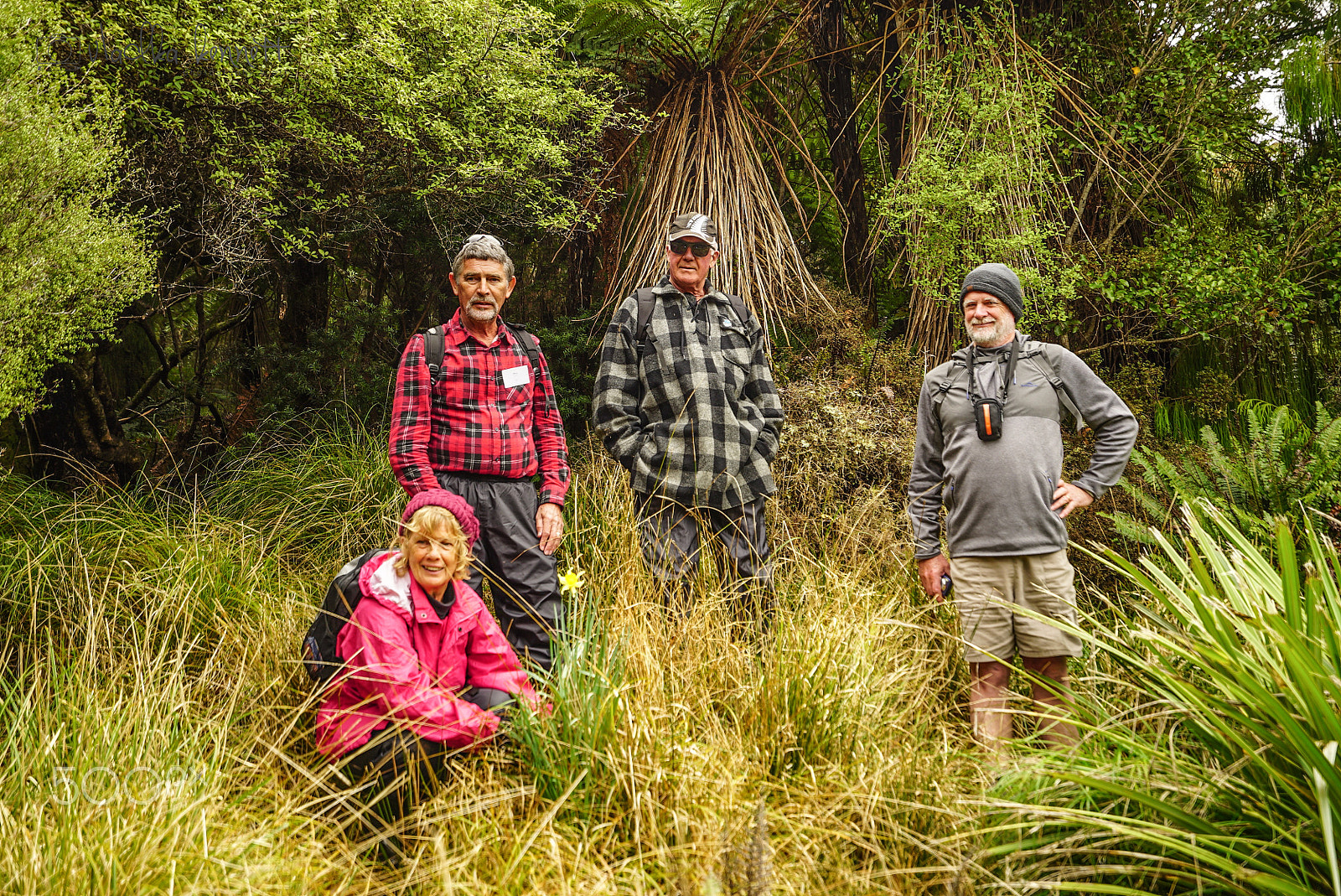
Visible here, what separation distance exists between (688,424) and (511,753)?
1.46m

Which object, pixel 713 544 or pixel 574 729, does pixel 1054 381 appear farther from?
pixel 574 729

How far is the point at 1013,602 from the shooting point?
2873 millimetres

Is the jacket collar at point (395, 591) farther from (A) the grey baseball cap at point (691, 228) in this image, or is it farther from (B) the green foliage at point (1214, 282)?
(B) the green foliage at point (1214, 282)

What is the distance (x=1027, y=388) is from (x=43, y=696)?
3238mm

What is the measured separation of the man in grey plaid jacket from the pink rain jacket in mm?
884

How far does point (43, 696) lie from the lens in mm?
2742

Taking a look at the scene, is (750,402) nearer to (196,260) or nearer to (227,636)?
(227,636)

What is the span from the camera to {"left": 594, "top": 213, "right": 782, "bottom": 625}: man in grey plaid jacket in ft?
11.4

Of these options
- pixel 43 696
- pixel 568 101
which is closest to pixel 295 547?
pixel 43 696

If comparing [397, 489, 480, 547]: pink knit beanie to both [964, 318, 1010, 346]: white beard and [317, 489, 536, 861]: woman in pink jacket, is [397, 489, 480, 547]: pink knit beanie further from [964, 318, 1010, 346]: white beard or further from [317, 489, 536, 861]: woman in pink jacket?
[964, 318, 1010, 346]: white beard

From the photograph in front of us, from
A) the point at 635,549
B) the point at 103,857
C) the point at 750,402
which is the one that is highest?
the point at 750,402

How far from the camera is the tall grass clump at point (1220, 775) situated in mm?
1731

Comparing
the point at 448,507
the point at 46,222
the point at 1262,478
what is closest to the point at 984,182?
the point at 1262,478

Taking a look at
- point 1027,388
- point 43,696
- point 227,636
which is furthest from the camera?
point 227,636
